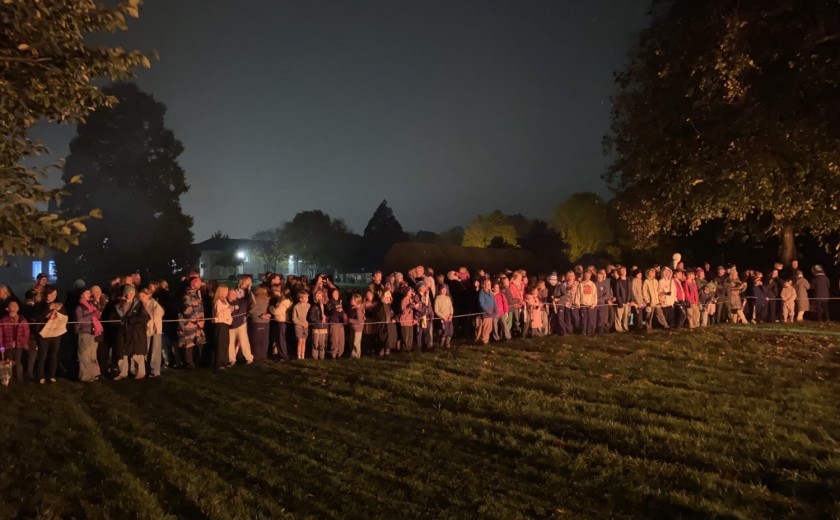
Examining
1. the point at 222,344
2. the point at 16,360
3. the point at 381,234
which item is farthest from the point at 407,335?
the point at 381,234

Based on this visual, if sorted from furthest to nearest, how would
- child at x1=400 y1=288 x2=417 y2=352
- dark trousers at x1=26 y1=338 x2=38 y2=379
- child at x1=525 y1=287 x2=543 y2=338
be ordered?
1. child at x1=525 y1=287 x2=543 y2=338
2. child at x1=400 y1=288 x2=417 y2=352
3. dark trousers at x1=26 y1=338 x2=38 y2=379

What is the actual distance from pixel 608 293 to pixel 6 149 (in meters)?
15.4

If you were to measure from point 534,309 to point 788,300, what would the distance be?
9691 mm

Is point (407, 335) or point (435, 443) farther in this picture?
point (407, 335)

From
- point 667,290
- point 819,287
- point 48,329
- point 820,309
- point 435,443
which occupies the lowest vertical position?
point 435,443

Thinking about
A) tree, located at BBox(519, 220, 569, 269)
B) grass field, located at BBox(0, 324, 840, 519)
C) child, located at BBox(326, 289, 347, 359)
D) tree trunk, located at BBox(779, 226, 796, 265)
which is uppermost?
tree, located at BBox(519, 220, 569, 269)

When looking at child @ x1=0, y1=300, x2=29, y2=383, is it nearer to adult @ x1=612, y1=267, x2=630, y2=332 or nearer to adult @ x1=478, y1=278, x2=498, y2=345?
adult @ x1=478, y1=278, x2=498, y2=345

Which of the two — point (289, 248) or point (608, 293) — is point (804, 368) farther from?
point (289, 248)

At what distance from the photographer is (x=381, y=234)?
97.0m

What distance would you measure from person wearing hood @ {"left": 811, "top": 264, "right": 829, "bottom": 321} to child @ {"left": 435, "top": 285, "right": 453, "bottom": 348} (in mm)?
13536

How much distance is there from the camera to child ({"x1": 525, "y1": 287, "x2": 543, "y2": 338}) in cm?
1658

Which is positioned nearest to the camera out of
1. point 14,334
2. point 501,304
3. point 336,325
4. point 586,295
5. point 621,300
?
point 14,334

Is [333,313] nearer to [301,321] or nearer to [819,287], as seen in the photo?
[301,321]

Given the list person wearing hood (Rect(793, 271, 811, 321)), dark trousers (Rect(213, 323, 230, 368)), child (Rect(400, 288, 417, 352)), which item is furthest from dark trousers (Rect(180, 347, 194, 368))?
person wearing hood (Rect(793, 271, 811, 321))
